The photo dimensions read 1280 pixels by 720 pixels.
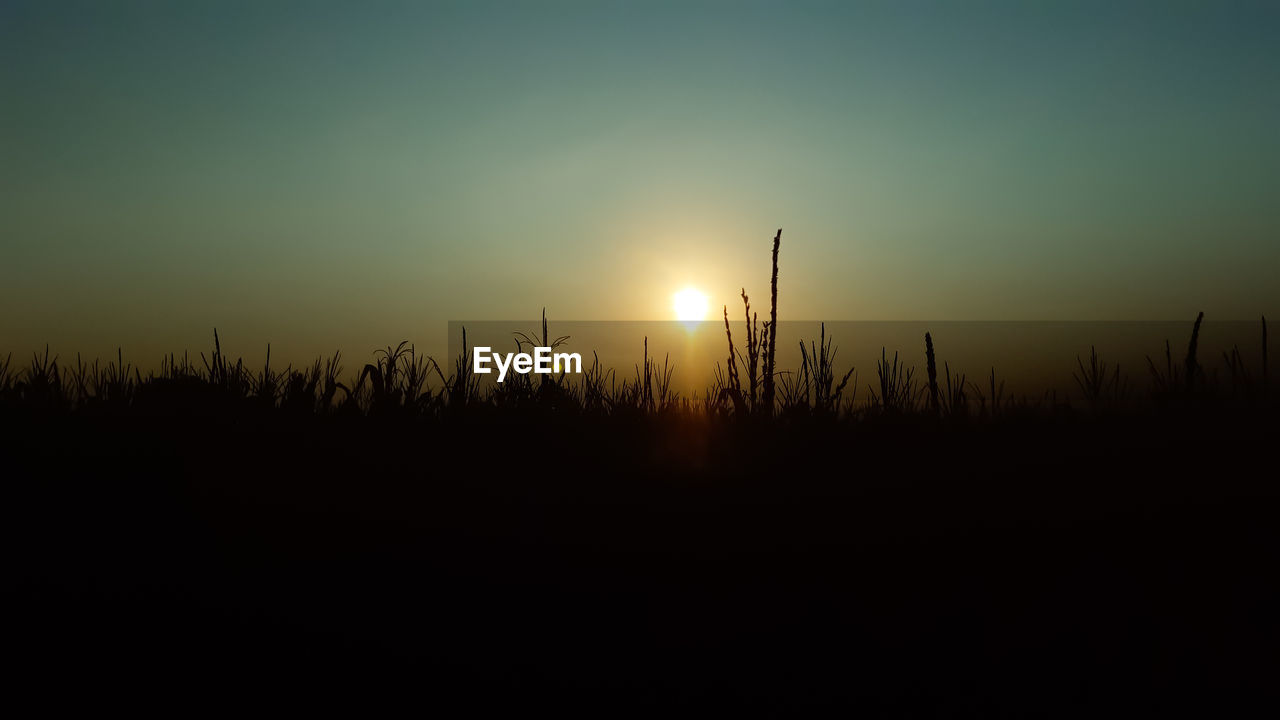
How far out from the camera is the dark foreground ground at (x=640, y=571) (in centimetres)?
228

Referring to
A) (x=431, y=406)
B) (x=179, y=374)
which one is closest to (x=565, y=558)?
(x=431, y=406)

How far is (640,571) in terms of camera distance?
9.39 ft

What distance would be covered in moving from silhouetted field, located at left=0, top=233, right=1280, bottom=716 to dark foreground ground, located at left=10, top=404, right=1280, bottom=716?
0.01m

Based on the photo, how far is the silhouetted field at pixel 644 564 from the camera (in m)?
2.29

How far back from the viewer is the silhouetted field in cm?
229

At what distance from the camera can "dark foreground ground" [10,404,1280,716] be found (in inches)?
89.9

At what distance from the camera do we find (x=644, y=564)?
2906 millimetres

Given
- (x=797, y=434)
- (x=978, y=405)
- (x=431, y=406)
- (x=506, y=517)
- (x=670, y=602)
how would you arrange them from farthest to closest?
(x=431, y=406)
(x=978, y=405)
(x=797, y=434)
(x=506, y=517)
(x=670, y=602)

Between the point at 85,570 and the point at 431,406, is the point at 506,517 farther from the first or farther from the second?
the point at 431,406

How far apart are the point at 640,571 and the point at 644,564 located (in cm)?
5

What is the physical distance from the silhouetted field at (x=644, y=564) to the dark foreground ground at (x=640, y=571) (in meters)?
0.01

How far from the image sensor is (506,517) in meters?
3.20

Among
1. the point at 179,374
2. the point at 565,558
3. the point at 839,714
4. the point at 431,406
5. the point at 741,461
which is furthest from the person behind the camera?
the point at 179,374

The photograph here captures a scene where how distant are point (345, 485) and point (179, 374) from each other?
3.19m
